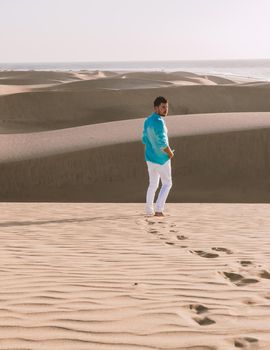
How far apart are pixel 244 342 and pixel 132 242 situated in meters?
3.17

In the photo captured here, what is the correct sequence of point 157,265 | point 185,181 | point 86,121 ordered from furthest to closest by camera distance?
point 86,121 < point 185,181 < point 157,265

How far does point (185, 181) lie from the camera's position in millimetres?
13781

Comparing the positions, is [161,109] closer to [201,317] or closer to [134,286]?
[134,286]

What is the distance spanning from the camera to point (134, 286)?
14.6ft

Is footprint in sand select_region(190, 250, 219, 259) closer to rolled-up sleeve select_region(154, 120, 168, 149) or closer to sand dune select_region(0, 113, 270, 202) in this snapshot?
rolled-up sleeve select_region(154, 120, 168, 149)

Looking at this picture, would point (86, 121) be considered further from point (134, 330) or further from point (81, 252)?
point (134, 330)

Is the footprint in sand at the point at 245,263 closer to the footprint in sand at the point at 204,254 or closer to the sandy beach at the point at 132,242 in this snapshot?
the sandy beach at the point at 132,242

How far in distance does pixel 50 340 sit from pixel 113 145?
11.8m

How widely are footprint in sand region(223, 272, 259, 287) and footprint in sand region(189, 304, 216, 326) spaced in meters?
0.67

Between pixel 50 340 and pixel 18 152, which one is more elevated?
pixel 50 340

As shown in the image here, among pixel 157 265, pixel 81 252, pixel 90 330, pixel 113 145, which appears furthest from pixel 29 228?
pixel 113 145

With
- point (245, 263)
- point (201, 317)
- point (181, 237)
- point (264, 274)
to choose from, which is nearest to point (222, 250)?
point (245, 263)

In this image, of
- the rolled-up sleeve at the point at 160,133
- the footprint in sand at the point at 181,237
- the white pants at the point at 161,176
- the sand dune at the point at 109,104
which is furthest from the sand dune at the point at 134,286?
the sand dune at the point at 109,104

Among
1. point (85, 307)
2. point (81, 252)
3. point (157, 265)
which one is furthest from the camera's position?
point (81, 252)
